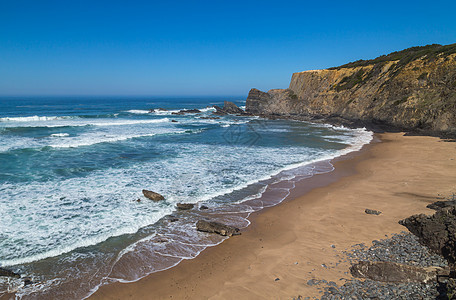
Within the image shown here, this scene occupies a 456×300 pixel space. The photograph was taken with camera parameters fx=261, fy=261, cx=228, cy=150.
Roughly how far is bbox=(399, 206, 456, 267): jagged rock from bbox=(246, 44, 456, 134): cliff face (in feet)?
73.5

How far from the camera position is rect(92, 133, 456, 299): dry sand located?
5914mm

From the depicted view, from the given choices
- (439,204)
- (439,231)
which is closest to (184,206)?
(439,231)

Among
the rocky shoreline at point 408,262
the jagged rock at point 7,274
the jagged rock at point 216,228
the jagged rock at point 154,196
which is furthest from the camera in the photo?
the jagged rock at point 154,196

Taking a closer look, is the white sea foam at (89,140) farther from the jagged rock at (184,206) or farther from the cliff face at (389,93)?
the cliff face at (389,93)

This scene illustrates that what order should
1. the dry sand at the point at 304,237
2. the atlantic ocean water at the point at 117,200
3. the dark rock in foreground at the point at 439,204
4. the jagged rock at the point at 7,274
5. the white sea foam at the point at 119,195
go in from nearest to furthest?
the dry sand at the point at 304,237, the jagged rock at the point at 7,274, the atlantic ocean water at the point at 117,200, the white sea foam at the point at 119,195, the dark rock in foreground at the point at 439,204

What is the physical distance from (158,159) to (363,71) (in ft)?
134

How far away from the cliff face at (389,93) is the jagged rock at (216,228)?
25759mm

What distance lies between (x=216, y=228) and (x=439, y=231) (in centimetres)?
610

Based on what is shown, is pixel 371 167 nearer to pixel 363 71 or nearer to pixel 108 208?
pixel 108 208

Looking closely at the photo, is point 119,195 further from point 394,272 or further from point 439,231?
point 439,231

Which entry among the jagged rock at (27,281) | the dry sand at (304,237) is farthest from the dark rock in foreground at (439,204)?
the jagged rock at (27,281)

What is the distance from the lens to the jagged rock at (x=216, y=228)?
8.45m

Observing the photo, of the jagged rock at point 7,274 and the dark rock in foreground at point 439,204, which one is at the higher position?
the dark rock in foreground at point 439,204

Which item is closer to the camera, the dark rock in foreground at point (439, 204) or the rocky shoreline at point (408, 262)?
the rocky shoreline at point (408, 262)
